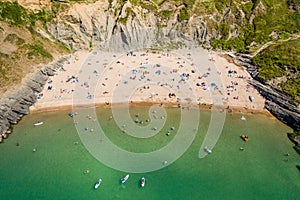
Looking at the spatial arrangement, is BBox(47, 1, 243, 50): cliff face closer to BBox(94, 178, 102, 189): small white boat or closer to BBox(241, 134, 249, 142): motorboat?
BBox(241, 134, 249, 142): motorboat

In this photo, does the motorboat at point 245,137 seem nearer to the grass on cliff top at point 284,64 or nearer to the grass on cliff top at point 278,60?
the grass on cliff top at point 284,64

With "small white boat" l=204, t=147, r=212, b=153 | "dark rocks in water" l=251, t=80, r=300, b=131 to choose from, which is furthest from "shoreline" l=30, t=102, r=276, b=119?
"small white boat" l=204, t=147, r=212, b=153

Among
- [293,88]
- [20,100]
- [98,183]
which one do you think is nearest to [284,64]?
[293,88]

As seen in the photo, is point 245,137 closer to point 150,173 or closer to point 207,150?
point 207,150

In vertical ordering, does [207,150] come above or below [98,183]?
below

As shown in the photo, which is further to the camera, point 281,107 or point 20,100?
point 281,107

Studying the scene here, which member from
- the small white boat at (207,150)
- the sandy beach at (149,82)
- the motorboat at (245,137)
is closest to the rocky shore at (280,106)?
the sandy beach at (149,82)
